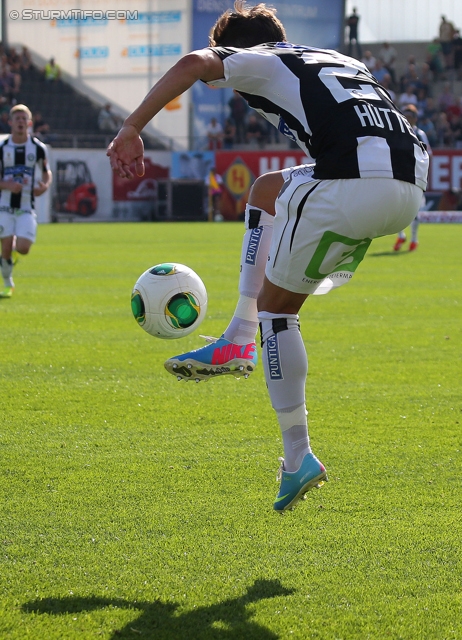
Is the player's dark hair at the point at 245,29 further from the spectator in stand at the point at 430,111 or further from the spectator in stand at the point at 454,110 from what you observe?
the spectator in stand at the point at 454,110

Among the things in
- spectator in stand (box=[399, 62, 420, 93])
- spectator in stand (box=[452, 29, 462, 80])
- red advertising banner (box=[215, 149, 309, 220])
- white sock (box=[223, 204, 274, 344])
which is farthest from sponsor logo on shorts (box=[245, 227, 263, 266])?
spectator in stand (box=[452, 29, 462, 80])

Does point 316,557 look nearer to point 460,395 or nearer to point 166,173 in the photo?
point 460,395

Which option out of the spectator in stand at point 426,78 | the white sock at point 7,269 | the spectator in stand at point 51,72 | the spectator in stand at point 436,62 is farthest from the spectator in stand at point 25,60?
the white sock at point 7,269

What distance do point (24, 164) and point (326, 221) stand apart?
917 centimetres

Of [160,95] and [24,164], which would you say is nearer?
[160,95]

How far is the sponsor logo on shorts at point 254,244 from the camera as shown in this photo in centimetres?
423

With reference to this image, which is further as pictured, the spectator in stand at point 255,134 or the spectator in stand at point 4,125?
the spectator in stand at point 255,134

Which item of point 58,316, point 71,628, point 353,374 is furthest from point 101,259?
point 71,628

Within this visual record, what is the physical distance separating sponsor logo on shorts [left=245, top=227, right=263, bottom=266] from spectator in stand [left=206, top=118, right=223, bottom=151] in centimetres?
2761

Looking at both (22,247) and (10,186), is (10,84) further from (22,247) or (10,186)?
(22,247)

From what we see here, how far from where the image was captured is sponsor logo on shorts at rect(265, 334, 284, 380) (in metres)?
3.36

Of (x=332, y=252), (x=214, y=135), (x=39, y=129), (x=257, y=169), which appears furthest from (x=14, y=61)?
(x=332, y=252)

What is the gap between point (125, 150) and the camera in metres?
3.06

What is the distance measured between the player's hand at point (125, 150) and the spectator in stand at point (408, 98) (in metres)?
29.1
